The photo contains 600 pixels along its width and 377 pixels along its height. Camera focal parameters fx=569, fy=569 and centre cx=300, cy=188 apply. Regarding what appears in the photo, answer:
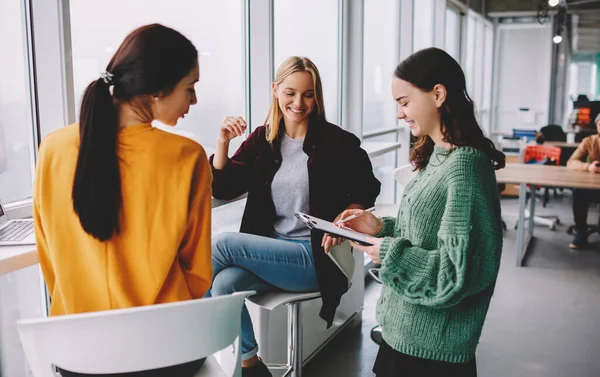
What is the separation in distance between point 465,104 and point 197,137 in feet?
5.27

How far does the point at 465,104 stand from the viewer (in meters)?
1.44

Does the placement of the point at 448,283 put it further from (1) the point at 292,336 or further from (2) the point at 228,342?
(1) the point at 292,336

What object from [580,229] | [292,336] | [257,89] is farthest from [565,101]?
[292,336]

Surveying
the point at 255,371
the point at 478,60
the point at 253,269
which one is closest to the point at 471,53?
the point at 478,60

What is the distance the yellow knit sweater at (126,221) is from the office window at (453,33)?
729 centimetres

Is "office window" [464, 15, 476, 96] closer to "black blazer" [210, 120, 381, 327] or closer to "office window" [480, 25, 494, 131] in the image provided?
"office window" [480, 25, 494, 131]

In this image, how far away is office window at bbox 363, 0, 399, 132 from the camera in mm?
5043

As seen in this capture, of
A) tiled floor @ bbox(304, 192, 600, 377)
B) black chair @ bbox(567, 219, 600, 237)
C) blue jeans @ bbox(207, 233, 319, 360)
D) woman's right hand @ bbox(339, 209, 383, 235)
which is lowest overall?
tiled floor @ bbox(304, 192, 600, 377)

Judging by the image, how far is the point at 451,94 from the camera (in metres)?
1.43

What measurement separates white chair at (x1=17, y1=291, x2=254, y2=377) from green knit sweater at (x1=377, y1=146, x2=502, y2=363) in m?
0.49

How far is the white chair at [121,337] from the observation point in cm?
100

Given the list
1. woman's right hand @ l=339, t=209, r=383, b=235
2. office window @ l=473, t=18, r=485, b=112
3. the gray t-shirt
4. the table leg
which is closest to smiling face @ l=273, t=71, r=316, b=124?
the gray t-shirt

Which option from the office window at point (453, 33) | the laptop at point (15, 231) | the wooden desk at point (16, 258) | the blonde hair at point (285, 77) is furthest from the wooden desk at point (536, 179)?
the wooden desk at point (16, 258)

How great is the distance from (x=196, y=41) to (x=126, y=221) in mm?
1693
